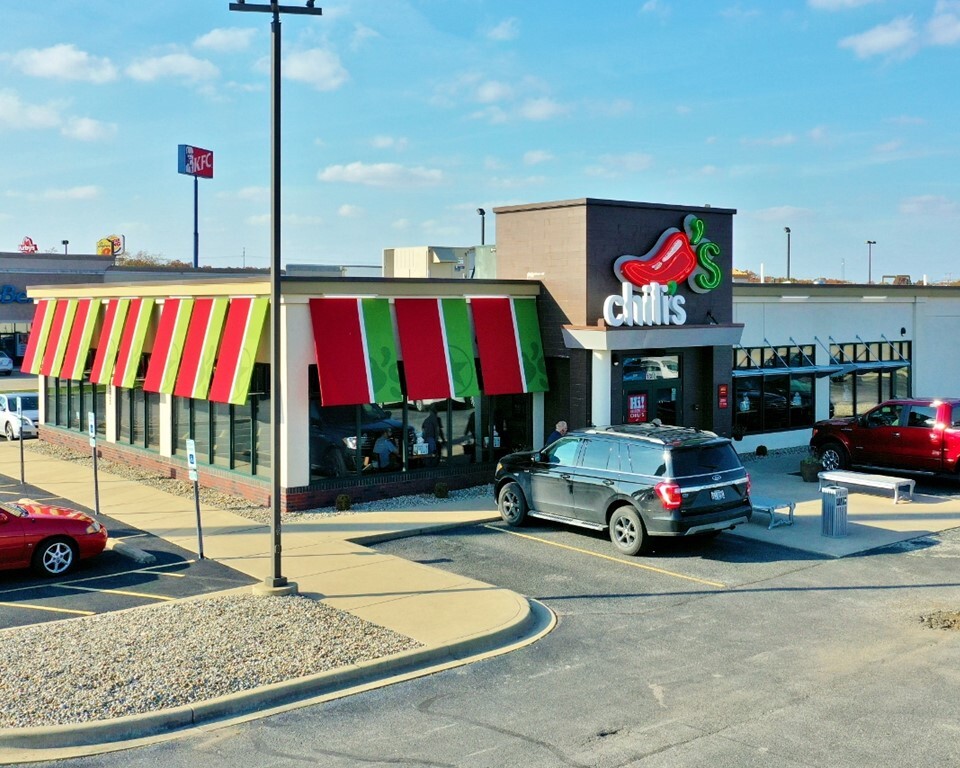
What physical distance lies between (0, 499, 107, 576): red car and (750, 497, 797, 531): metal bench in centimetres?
1059

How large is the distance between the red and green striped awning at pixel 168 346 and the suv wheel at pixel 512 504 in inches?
317

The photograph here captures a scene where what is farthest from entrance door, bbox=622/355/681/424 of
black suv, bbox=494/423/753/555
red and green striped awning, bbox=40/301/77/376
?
red and green striped awning, bbox=40/301/77/376

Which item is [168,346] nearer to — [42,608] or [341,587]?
[42,608]

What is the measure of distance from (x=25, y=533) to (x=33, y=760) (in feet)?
21.2

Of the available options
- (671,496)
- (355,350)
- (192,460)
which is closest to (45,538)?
(192,460)

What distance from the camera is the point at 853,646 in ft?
37.2

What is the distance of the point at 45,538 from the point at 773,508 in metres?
11.5

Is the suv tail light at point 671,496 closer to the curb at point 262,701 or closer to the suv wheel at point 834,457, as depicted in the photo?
the curb at point 262,701

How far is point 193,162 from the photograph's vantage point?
5019cm

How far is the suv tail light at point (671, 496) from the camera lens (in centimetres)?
1507

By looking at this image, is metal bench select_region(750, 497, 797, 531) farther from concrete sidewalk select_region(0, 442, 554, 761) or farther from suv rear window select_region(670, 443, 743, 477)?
concrete sidewalk select_region(0, 442, 554, 761)

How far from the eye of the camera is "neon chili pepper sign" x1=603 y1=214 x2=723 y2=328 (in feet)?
71.4

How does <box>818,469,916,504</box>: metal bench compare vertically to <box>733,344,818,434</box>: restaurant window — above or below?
below

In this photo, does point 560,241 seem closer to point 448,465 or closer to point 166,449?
point 448,465
